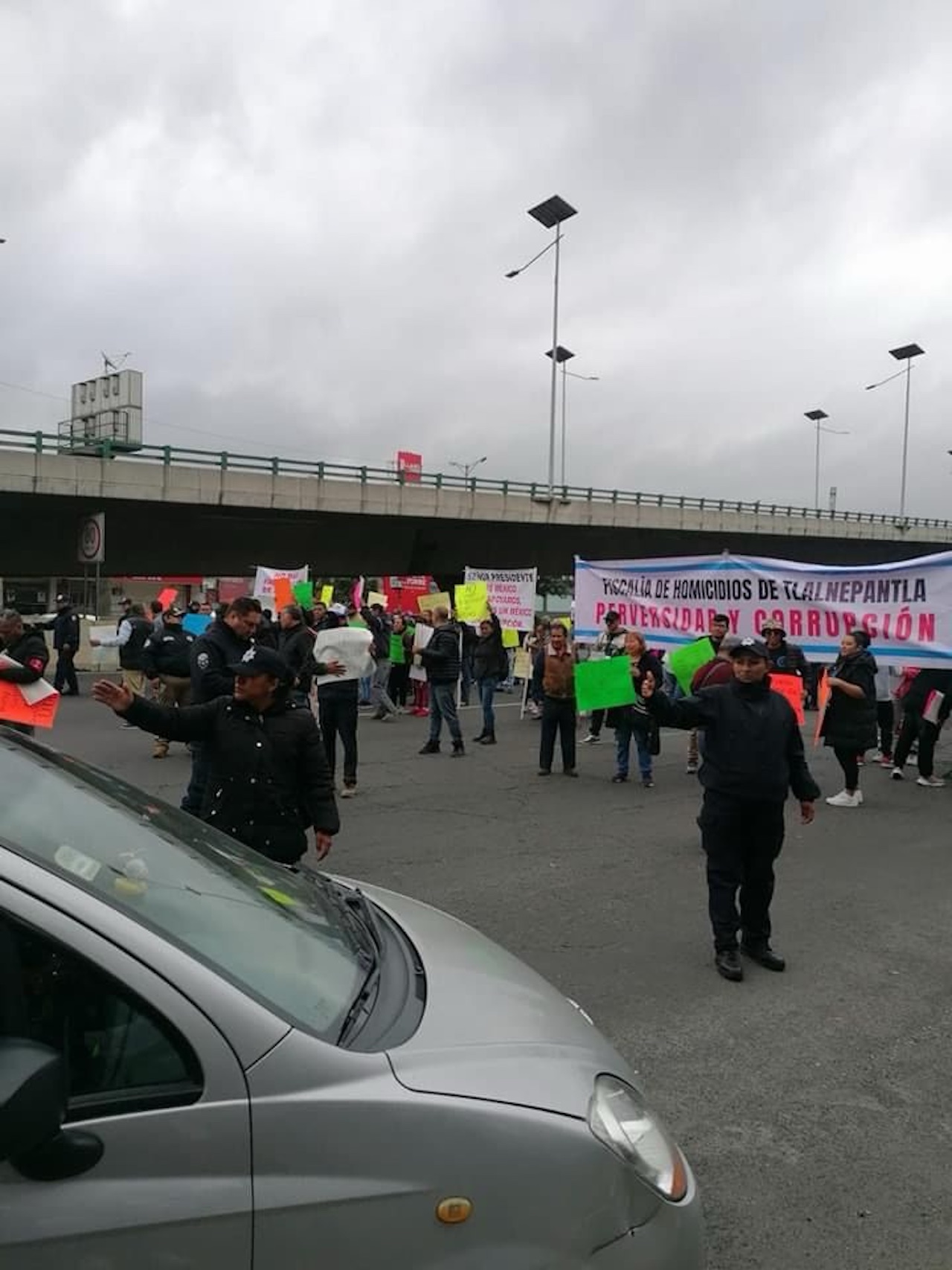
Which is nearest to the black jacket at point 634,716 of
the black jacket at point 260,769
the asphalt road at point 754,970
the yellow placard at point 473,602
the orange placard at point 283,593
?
the asphalt road at point 754,970

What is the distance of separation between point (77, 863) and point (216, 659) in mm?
4738

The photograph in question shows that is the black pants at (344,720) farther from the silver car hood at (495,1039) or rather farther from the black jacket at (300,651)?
the silver car hood at (495,1039)

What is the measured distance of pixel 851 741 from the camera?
8680 mm

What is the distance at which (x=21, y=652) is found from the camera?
696 cm

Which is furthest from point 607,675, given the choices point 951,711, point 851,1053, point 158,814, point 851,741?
point 158,814

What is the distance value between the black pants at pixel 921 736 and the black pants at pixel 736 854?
18.5ft

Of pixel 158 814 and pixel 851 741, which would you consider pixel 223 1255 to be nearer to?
pixel 158 814

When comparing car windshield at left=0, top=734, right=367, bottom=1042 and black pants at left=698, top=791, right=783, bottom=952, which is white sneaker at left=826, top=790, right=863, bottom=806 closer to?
black pants at left=698, top=791, right=783, bottom=952

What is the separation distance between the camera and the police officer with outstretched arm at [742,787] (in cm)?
475

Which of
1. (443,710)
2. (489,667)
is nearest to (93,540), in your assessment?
(489,667)

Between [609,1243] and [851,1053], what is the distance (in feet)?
8.58

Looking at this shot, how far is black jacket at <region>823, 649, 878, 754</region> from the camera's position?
868 cm

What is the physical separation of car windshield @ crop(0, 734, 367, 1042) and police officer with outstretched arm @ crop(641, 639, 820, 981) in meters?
2.66

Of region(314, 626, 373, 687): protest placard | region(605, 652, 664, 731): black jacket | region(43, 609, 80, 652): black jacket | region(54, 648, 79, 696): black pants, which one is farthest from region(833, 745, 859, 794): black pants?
region(54, 648, 79, 696): black pants
